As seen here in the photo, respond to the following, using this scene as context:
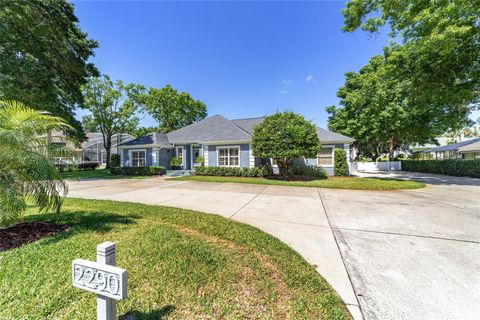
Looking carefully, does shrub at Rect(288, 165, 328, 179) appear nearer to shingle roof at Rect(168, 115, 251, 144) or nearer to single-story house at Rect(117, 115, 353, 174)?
single-story house at Rect(117, 115, 353, 174)

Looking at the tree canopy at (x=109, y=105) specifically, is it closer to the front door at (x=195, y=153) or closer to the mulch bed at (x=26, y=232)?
the front door at (x=195, y=153)

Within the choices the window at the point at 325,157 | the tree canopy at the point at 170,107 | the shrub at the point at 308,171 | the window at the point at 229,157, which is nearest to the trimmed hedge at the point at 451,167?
the window at the point at 325,157

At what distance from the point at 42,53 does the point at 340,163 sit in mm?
22436

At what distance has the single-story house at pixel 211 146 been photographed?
1609cm

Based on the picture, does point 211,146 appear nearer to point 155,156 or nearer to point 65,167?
point 155,156

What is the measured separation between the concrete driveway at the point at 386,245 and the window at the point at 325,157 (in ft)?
26.7

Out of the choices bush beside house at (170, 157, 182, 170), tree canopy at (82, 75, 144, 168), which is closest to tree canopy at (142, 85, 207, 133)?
tree canopy at (82, 75, 144, 168)

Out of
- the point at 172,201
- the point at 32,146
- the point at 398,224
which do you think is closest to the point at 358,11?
the point at 398,224

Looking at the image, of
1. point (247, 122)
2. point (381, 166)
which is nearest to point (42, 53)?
point (247, 122)

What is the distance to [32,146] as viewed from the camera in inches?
148

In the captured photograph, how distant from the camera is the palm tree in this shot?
3459 mm

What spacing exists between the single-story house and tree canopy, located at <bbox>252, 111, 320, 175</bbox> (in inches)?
83.9

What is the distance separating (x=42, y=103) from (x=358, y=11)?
20.7m

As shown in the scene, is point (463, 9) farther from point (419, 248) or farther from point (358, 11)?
point (419, 248)
